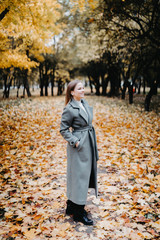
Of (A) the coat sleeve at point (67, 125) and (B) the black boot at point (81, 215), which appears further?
(B) the black boot at point (81, 215)

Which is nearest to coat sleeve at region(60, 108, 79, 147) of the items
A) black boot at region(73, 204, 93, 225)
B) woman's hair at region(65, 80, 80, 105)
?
woman's hair at region(65, 80, 80, 105)

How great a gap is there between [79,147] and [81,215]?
117 centimetres

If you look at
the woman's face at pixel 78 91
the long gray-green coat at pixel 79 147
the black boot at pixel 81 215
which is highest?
the woman's face at pixel 78 91

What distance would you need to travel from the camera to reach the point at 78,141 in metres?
2.71

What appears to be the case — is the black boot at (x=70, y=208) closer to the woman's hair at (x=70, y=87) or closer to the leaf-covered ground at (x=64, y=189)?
the leaf-covered ground at (x=64, y=189)

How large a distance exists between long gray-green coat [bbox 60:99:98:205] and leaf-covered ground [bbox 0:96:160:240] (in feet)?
2.06

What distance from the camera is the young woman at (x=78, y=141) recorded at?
275cm

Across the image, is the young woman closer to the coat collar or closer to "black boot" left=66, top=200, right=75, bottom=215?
the coat collar

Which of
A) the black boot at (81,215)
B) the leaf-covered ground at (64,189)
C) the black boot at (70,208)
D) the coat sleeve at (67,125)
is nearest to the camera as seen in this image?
the coat sleeve at (67,125)

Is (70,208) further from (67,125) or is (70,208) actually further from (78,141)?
(67,125)

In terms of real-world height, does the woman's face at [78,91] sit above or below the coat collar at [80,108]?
above

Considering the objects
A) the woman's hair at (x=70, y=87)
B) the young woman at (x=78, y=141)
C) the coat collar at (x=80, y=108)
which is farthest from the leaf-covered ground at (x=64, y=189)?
the woman's hair at (x=70, y=87)

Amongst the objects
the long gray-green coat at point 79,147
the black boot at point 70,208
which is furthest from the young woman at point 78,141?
the black boot at point 70,208

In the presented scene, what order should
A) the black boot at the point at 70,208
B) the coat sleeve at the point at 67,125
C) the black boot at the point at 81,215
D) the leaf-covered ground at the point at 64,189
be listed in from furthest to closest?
the black boot at the point at 70,208
the black boot at the point at 81,215
the leaf-covered ground at the point at 64,189
the coat sleeve at the point at 67,125
